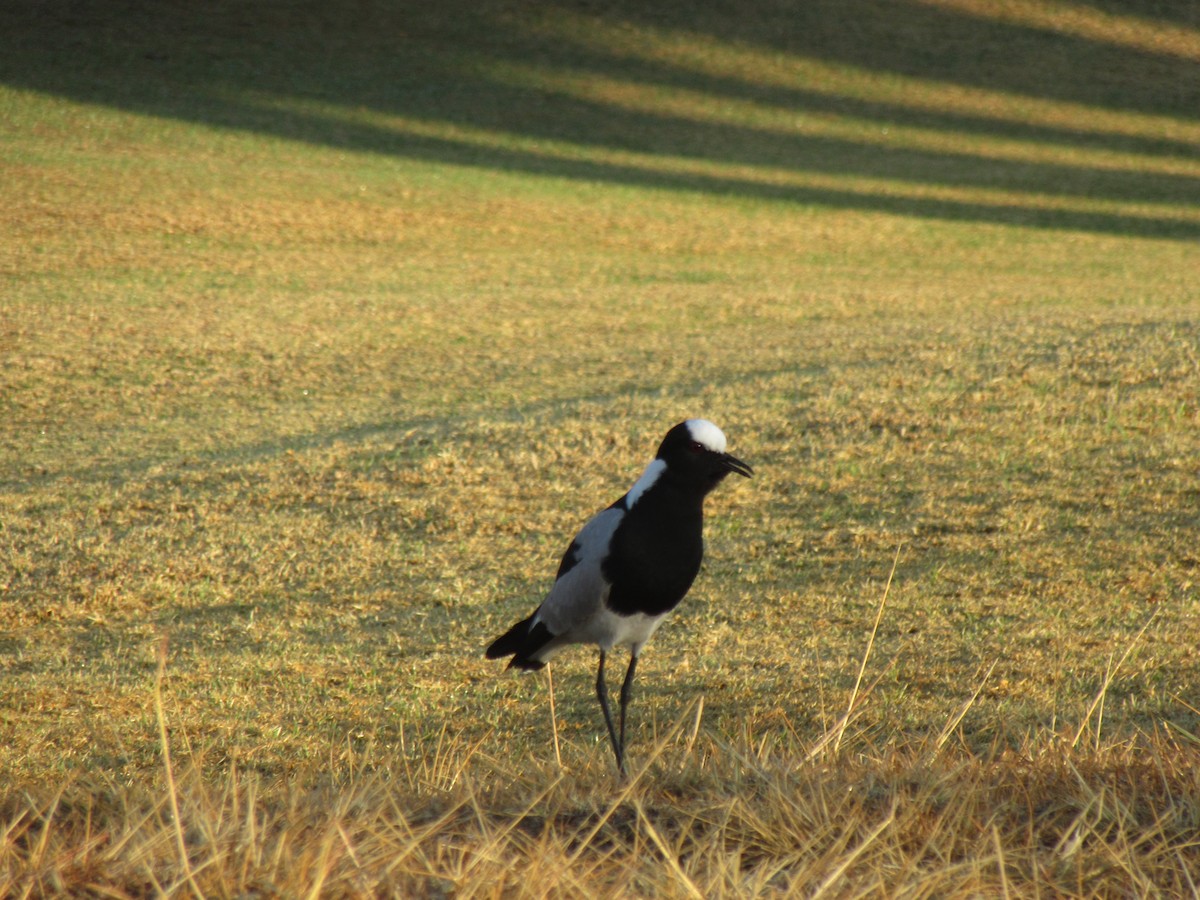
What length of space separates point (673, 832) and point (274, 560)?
14.7 feet

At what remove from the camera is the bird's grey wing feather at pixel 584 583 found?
3.68 metres

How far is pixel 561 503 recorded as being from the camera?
7.56 m

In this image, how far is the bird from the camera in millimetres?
3574

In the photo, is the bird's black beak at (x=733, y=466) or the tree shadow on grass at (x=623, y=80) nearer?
the bird's black beak at (x=733, y=466)

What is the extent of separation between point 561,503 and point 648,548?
4.00m

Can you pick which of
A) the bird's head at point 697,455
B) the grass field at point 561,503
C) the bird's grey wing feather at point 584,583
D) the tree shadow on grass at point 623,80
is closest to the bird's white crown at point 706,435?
the bird's head at point 697,455

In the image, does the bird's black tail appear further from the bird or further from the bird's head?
the bird's head

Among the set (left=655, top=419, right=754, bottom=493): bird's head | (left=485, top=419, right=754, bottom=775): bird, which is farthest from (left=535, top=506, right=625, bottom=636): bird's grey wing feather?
(left=655, top=419, right=754, bottom=493): bird's head

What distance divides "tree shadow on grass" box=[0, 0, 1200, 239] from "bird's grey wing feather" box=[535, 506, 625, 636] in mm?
19839

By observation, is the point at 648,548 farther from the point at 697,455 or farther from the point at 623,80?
the point at 623,80

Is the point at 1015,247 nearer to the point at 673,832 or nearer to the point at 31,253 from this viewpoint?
the point at 31,253

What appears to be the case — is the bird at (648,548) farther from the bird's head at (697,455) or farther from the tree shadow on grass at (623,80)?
the tree shadow on grass at (623,80)

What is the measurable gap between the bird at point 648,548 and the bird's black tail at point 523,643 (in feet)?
0.50

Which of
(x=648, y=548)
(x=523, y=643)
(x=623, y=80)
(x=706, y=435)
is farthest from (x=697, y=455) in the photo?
(x=623, y=80)
